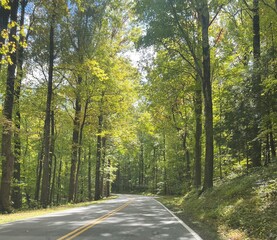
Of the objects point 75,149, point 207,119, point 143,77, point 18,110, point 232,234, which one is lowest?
point 232,234

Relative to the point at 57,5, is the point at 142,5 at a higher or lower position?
higher

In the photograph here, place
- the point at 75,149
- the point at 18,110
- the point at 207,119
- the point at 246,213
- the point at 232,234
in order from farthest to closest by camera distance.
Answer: the point at 75,149 < the point at 18,110 < the point at 207,119 < the point at 246,213 < the point at 232,234

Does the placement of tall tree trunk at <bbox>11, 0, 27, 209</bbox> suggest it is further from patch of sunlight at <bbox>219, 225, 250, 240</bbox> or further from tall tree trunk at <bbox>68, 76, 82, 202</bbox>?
patch of sunlight at <bbox>219, 225, 250, 240</bbox>

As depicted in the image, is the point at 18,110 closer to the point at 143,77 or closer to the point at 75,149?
the point at 75,149

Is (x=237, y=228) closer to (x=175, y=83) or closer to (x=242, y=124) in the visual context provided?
(x=242, y=124)

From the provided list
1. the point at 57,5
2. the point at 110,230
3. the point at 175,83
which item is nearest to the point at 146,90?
the point at 175,83

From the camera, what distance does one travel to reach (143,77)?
27375 millimetres

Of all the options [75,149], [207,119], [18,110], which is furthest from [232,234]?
[75,149]

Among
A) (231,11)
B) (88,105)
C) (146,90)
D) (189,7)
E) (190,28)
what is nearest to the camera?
(189,7)

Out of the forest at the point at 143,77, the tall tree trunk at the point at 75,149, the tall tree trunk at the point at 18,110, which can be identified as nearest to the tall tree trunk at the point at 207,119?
the forest at the point at 143,77

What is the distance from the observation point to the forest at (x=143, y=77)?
17.7 m

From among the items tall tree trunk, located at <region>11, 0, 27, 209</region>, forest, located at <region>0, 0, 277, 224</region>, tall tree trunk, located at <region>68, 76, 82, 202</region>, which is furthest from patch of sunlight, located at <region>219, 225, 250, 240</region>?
tall tree trunk, located at <region>68, 76, 82, 202</region>

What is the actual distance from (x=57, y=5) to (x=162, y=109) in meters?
21.8

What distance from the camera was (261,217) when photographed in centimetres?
928
